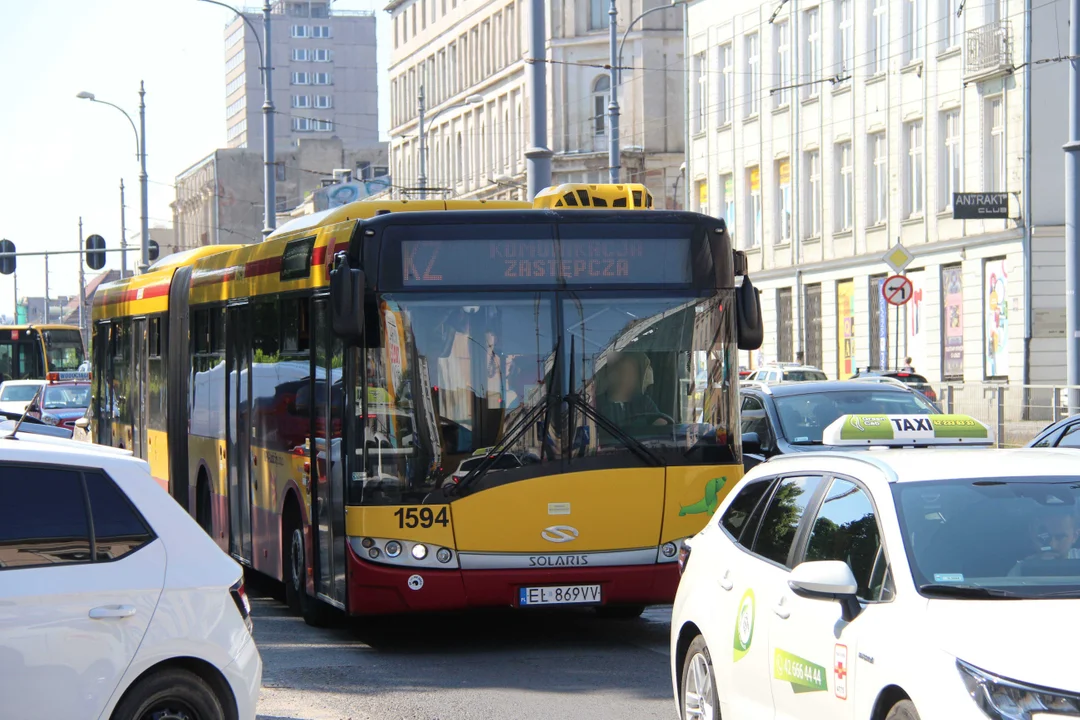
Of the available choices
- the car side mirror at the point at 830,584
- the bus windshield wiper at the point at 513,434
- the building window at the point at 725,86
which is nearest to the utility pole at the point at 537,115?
the bus windshield wiper at the point at 513,434

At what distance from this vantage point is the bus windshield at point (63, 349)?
185ft

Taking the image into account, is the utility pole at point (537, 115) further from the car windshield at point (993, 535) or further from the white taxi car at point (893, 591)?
the car windshield at point (993, 535)

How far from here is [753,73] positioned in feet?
174

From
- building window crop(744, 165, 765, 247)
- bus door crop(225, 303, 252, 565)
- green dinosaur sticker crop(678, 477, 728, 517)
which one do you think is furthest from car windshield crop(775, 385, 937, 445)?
building window crop(744, 165, 765, 247)

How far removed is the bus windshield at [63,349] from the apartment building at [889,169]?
21910mm

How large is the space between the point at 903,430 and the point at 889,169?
37658 mm

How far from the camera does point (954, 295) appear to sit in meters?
42.1

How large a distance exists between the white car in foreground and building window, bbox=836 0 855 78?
139 ft

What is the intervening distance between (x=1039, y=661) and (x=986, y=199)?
114 ft

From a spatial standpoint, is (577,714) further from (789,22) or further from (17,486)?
(789,22)

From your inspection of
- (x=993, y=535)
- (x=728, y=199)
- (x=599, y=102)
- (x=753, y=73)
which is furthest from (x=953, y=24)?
(x=993, y=535)

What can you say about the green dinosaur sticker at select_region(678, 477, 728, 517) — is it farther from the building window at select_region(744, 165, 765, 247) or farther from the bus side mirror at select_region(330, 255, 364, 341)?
the building window at select_region(744, 165, 765, 247)

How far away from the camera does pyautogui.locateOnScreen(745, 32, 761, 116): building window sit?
52688mm

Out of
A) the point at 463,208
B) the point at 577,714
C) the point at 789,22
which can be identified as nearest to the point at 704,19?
the point at 789,22
